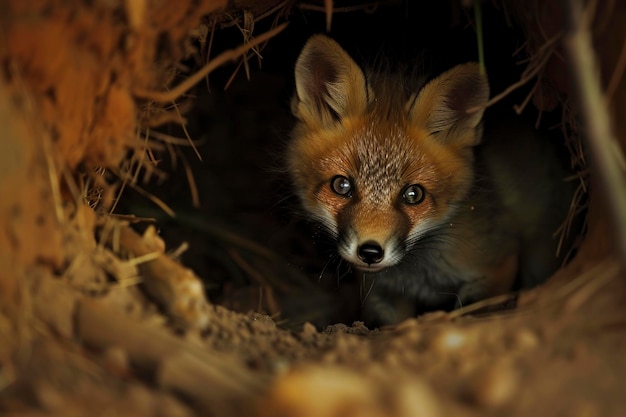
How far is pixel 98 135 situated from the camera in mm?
2098

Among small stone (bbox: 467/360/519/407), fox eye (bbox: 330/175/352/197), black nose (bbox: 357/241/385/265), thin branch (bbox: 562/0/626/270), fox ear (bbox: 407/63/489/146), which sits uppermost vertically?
thin branch (bbox: 562/0/626/270)

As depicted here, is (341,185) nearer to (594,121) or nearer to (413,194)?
(413,194)

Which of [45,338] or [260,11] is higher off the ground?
[260,11]

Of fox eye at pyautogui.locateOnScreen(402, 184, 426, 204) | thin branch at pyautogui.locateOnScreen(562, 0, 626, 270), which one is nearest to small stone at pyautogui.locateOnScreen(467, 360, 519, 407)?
thin branch at pyautogui.locateOnScreen(562, 0, 626, 270)

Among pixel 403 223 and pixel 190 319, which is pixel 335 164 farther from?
pixel 190 319

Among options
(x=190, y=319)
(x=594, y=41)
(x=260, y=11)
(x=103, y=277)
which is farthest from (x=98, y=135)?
(x=594, y=41)

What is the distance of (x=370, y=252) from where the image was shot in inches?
111

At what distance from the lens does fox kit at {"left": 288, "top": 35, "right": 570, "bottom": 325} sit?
301cm

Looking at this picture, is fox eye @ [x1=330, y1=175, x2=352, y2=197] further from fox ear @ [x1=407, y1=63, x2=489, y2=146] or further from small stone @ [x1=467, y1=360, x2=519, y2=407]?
small stone @ [x1=467, y1=360, x2=519, y2=407]

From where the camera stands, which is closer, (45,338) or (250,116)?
(45,338)

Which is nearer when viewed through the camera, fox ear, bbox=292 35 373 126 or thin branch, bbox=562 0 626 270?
thin branch, bbox=562 0 626 270

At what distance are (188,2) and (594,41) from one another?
1.34 metres

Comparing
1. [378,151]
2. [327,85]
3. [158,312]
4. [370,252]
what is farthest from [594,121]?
[327,85]

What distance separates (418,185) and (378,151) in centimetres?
25
